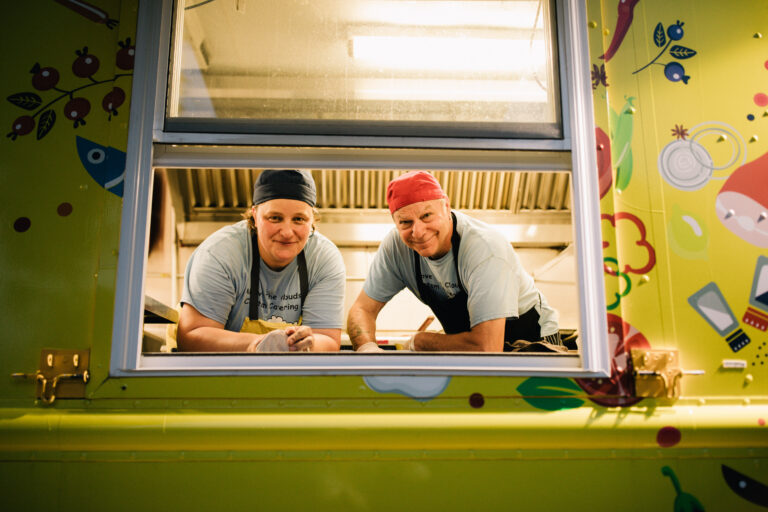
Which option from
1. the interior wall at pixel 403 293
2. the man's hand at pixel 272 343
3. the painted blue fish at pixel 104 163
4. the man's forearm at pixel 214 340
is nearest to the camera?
the painted blue fish at pixel 104 163

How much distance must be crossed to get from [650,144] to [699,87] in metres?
0.25

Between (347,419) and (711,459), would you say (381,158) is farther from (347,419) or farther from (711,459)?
(711,459)

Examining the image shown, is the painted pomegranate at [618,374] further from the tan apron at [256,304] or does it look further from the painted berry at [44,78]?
the painted berry at [44,78]

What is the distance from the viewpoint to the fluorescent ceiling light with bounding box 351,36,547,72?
73.9 inches

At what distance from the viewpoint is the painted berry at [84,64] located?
1.63m

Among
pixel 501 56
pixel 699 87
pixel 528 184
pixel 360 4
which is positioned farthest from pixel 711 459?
pixel 528 184

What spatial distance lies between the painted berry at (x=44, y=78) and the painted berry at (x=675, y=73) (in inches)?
72.2

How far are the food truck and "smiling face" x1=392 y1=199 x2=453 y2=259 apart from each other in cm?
78

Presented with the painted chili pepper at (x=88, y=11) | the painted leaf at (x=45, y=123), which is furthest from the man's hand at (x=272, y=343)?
the painted chili pepper at (x=88, y=11)

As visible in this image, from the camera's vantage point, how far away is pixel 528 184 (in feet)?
13.3

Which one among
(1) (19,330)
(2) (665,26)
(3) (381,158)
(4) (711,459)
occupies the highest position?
(2) (665,26)

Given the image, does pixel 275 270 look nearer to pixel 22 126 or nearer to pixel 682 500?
pixel 22 126

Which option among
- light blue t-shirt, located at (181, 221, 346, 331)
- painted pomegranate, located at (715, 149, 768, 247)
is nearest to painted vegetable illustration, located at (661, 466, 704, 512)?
painted pomegranate, located at (715, 149, 768, 247)

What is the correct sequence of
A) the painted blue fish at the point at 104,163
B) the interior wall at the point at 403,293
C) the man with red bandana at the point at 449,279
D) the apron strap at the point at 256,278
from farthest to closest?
the interior wall at the point at 403,293 < the apron strap at the point at 256,278 < the man with red bandana at the point at 449,279 < the painted blue fish at the point at 104,163
